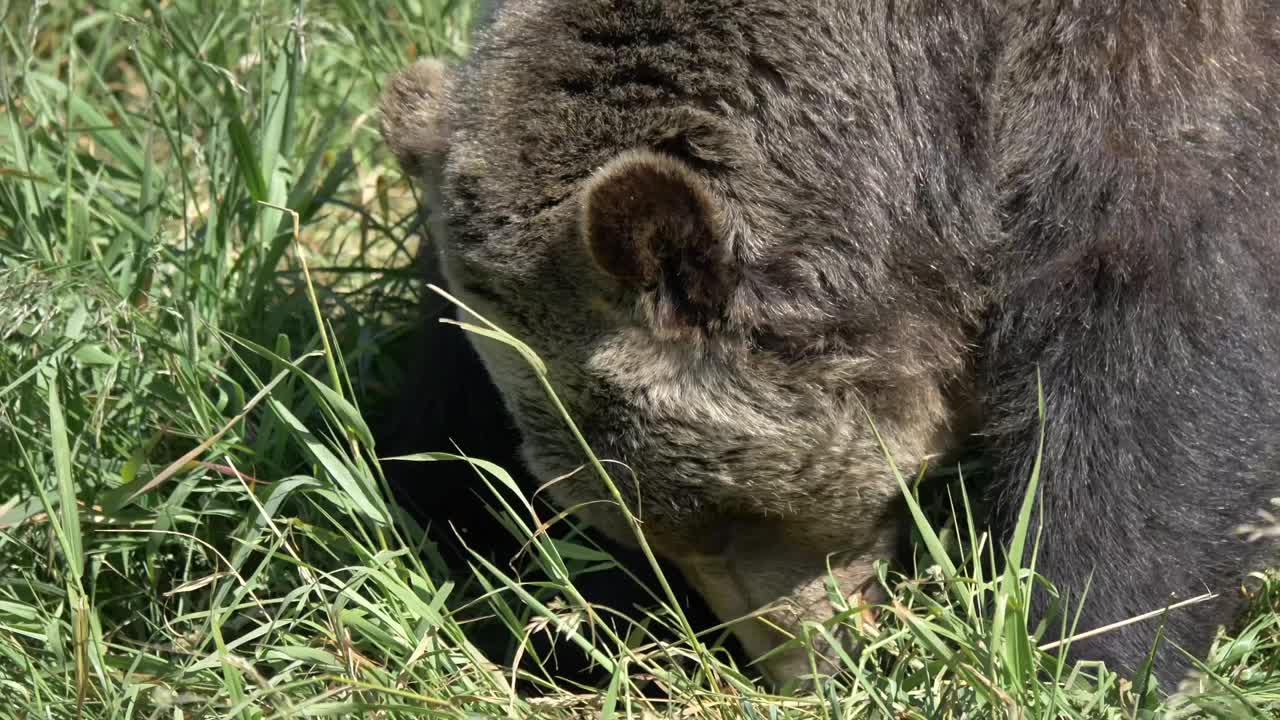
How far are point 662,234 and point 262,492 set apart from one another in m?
1.35

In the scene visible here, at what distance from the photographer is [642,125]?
11.0ft

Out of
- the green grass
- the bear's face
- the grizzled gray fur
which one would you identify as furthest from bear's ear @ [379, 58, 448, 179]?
the green grass

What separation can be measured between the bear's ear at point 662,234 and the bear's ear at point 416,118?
2.46 feet

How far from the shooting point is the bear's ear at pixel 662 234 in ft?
10.4

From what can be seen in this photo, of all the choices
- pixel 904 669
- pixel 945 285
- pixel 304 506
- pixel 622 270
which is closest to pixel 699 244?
pixel 622 270

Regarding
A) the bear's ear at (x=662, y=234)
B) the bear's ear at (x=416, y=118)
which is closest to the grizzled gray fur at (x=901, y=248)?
the bear's ear at (x=662, y=234)

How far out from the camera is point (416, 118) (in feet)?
12.9

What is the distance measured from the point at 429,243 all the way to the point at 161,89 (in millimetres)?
2100

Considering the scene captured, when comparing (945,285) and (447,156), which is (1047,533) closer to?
(945,285)

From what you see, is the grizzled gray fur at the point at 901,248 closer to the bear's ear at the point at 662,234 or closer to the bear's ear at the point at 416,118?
the bear's ear at the point at 662,234

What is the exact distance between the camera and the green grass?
3203mm

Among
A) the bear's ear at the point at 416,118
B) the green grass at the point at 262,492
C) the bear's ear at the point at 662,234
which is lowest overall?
the green grass at the point at 262,492

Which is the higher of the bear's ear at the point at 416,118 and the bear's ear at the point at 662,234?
the bear's ear at the point at 416,118

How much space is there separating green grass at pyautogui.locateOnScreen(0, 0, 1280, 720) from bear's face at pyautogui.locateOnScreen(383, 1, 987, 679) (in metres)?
0.27
